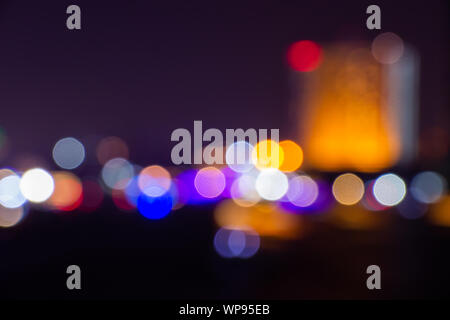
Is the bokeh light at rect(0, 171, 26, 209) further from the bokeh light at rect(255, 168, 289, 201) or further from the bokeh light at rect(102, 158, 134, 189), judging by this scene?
the bokeh light at rect(102, 158, 134, 189)

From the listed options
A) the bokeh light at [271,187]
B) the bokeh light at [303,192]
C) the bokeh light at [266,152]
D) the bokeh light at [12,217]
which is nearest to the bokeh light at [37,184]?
the bokeh light at [12,217]

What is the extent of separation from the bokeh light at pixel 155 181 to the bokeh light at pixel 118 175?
0.40 metres

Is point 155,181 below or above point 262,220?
above

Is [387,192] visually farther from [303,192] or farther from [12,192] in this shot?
[12,192]

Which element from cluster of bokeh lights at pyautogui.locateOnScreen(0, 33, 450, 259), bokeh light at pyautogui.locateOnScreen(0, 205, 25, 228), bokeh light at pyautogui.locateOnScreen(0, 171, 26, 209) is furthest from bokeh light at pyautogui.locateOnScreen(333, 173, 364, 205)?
bokeh light at pyautogui.locateOnScreen(0, 205, 25, 228)

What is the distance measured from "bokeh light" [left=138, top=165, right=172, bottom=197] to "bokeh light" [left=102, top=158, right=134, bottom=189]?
0.40 metres

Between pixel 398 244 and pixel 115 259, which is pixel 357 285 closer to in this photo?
pixel 115 259

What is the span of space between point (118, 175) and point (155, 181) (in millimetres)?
2353

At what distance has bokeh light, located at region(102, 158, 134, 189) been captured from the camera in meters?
14.1

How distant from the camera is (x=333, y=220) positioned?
295 inches

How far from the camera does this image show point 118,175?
15.8 m

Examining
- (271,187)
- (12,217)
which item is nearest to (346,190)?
(271,187)

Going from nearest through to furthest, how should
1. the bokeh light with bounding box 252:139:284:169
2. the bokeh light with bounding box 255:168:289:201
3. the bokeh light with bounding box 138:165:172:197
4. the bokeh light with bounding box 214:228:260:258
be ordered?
the bokeh light with bounding box 252:139:284:169
the bokeh light with bounding box 214:228:260:258
the bokeh light with bounding box 255:168:289:201
the bokeh light with bounding box 138:165:172:197
